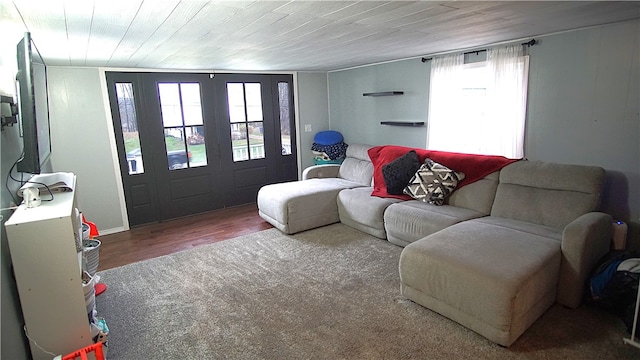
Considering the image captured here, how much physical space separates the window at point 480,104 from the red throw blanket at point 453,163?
27cm

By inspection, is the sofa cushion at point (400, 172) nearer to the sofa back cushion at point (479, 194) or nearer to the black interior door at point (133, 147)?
the sofa back cushion at point (479, 194)

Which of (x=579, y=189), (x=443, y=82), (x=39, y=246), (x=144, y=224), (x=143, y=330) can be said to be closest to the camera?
(x=39, y=246)

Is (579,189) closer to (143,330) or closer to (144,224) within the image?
(143,330)

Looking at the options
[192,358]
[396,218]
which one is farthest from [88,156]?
[396,218]

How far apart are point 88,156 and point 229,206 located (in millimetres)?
1930

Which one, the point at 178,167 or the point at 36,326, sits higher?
the point at 178,167

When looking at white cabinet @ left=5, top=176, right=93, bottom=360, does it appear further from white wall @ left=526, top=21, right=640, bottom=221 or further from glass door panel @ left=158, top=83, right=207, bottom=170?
white wall @ left=526, top=21, right=640, bottom=221

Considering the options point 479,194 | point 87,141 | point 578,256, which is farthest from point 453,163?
point 87,141

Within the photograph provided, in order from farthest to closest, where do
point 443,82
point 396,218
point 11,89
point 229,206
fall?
point 229,206, point 443,82, point 396,218, point 11,89

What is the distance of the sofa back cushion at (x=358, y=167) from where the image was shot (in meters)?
4.55

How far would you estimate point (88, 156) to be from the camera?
163 inches

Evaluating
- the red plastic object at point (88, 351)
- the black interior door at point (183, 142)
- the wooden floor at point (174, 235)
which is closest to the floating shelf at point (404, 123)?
the wooden floor at point (174, 235)

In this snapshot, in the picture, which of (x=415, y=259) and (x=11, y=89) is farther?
(x=415, y=259)

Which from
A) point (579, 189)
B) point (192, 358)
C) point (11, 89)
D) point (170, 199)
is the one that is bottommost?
point (192, 358)
